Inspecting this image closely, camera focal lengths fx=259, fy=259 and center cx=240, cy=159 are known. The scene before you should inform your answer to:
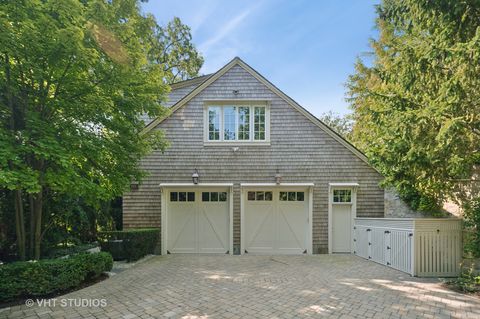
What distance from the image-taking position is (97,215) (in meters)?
9.15

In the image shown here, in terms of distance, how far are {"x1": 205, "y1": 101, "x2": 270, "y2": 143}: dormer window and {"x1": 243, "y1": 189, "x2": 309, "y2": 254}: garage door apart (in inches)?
76.8

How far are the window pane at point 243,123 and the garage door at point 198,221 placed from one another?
2046 mm

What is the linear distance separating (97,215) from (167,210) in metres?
2.51

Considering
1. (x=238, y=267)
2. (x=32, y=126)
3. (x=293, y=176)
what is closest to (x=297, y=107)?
(x=293, y=176)

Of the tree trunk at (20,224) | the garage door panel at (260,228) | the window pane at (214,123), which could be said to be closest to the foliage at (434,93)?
the garage door panel at (260,228)

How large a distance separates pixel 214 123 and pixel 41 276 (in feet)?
20.6

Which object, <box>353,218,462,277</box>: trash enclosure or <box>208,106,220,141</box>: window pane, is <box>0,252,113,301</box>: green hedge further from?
<box>353,218,462,277</box>: trash enclosure

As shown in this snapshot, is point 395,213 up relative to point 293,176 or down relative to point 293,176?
down

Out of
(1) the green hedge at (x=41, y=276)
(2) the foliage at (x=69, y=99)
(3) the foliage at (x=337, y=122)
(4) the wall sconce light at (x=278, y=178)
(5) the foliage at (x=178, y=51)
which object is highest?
(5) the foliage at (x=178, y=51)

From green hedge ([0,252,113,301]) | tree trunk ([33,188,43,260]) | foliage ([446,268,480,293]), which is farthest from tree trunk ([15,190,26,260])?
foliage ([446,268,480,293])

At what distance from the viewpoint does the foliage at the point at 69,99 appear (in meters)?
4.29

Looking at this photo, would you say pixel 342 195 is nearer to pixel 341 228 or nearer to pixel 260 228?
pixel 341 228

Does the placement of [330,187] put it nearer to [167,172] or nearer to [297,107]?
[297,107]

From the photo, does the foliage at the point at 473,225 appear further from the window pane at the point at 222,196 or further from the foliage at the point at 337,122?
the foliage at the point at 337,122
